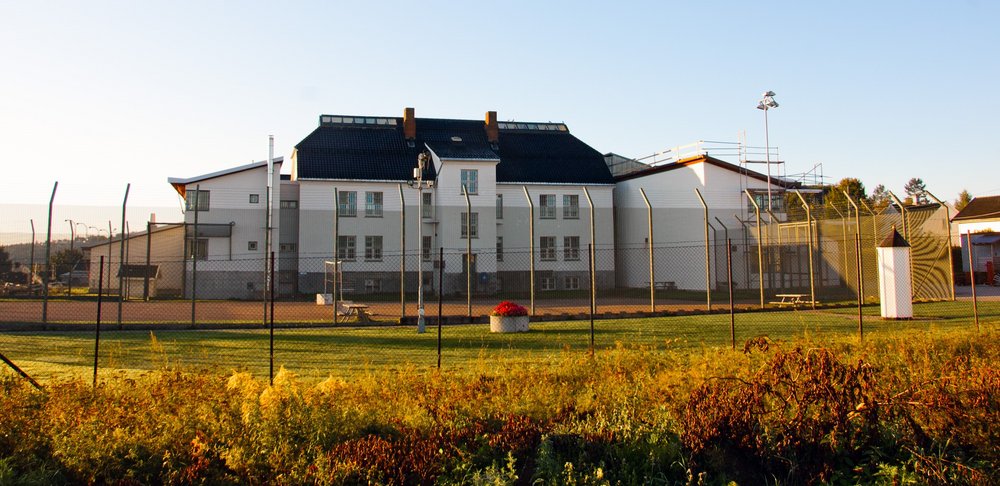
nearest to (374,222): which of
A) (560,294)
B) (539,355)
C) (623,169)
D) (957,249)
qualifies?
(560,294)

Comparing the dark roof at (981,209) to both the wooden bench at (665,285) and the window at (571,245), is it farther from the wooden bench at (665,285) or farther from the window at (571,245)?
the window at (571,245)

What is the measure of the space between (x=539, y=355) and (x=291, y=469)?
718cm

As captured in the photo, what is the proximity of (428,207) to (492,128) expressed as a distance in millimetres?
10349

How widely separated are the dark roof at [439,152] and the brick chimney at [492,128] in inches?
17.1

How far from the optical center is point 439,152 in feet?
130

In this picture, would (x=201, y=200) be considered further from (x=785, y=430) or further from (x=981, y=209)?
(x=981, y=209)

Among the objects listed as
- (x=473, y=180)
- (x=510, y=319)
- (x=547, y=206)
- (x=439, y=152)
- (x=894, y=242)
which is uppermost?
(x=439, y=152)

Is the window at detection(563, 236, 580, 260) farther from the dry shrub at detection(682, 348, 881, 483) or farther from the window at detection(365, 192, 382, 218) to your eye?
the dry shrub at detection(682, 348, 881, 483)

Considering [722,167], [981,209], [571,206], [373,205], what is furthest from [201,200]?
[981,209]

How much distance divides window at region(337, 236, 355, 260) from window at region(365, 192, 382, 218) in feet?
5.82

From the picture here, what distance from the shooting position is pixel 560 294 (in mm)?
35094

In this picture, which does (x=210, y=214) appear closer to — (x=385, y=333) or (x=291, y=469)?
(x=385, y=333)

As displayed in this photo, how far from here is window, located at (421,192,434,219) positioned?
39.1m

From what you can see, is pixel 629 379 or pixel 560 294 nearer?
pixel 629 379
